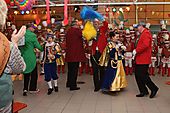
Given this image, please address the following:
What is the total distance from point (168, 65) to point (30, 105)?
433cm

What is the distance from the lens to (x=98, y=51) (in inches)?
266

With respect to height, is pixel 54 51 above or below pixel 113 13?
below

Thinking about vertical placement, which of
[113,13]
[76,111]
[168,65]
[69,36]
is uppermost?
[113,13]

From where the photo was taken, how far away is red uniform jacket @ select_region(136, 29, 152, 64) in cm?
567

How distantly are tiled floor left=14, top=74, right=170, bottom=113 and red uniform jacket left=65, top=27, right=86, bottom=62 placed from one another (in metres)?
0.76

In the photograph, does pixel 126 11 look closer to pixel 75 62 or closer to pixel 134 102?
pixel 75 62

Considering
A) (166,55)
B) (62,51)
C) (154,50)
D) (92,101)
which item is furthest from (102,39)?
(62,51)

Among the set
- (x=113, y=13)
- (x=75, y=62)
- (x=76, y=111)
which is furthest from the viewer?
(x=113, y=13)

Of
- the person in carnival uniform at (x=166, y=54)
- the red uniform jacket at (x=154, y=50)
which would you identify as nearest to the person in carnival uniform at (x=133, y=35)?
the red uniform jacket at (x=154, y=50)

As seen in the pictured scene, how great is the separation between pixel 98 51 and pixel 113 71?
793 mm

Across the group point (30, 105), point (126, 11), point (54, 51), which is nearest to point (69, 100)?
point (30, 105)

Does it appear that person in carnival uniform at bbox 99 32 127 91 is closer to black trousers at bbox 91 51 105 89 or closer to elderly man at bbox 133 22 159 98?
black trousers at bbox 91 51 105 89

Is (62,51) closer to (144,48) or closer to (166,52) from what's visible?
(166,52)

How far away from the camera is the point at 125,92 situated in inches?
251
